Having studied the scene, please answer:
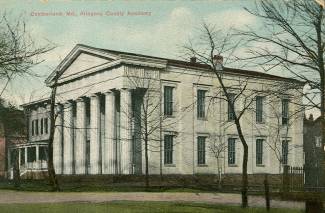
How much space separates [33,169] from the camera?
105ft

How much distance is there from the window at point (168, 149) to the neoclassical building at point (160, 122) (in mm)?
42

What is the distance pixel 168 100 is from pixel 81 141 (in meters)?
5.96

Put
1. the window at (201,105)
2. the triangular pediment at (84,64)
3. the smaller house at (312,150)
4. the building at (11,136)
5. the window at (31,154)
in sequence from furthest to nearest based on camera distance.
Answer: the window at (31,154) → the building at (11,136) → the window at (201,105) → the triangular pediment at (84,64) → the smaller house at (312,150)

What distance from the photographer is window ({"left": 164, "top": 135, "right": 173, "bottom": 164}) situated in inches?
888

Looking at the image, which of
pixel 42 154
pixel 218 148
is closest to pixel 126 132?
pixel 218 148

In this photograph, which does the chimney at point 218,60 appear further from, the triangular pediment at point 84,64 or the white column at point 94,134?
the white column at point 94,134

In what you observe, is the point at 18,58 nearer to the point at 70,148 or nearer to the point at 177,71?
the point at 177,71

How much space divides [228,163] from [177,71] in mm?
4410

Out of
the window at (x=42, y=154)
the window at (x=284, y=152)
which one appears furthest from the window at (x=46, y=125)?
the window at (x=284, y=152)

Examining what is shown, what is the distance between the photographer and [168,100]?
2184cm

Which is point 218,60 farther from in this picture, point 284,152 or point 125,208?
point 284,152

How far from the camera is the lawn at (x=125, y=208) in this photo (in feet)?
41.1

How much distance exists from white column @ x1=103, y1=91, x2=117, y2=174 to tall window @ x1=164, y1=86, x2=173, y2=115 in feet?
8.60

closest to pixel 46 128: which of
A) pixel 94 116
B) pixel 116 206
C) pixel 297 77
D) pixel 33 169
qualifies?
pixel 33 169
